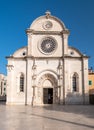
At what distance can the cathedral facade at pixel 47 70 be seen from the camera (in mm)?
34469

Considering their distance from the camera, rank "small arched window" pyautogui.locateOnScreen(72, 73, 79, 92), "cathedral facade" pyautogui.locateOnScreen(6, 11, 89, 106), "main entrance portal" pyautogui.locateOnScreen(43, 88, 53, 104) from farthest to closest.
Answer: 1. "main entrance portal" pyautogui.locateOnScreen(43, 88, 53, 104)
2. "small arched window" pyautogui.locateOnScreen(72, 73, 79, 92)
3. "cathedral facade" pyautogui.locateOnScreen(6, 11, 89, 106)

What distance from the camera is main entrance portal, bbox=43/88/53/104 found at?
35594 millimetres

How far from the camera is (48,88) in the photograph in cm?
3594

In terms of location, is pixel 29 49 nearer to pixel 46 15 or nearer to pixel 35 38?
pixel 35 38

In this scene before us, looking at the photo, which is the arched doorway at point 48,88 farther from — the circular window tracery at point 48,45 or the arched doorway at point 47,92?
the circular window tracery at point 48,45

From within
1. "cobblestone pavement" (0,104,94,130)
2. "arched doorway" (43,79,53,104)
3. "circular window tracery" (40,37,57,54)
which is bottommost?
"cobblestone pavement" (0,104,94,130)

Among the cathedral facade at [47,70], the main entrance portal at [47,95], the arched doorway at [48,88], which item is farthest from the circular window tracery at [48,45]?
the main entrance portal at [47,95]

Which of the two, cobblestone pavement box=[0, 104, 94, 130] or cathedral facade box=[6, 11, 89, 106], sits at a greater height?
cathedral facade box=[6, 11, 89, 106]

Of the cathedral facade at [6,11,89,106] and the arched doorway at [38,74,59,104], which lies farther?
the arched doorway at [38,74,59,104]

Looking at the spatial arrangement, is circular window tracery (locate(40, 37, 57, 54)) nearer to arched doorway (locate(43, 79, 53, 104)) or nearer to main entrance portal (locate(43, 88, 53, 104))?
arched doorway (locate(43, 79, 53, 104))

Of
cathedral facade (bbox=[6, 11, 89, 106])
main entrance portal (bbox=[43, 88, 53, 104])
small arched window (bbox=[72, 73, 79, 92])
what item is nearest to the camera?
cathedral facade (bbox=[6, 11, 89, 106])

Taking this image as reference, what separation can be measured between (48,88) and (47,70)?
3.02 metres

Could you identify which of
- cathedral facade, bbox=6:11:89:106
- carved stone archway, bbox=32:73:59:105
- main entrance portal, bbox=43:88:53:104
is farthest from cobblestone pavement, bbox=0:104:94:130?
main entrance portal, bbox=43:88:53:104

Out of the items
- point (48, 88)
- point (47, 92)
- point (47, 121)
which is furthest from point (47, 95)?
point (47, 121)
